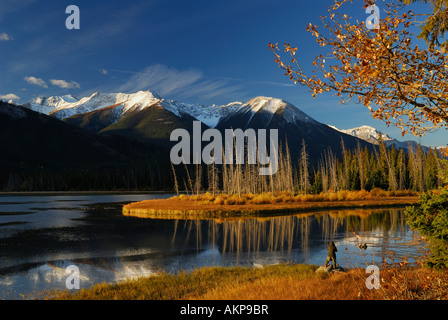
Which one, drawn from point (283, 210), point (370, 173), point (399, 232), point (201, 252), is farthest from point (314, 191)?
point (201, 252)

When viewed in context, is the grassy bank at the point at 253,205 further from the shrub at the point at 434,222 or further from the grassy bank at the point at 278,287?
the shrub at the point at 434,222

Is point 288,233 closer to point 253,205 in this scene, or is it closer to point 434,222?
point 434,222

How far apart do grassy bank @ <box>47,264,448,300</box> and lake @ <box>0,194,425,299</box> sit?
4.79 feet

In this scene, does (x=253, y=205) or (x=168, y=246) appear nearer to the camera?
(x=168, y=246)

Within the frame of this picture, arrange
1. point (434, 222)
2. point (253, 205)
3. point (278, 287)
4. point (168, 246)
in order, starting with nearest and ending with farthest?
point (434, 222) → point (278, 287) → point (168, 246) → point (253, 205)

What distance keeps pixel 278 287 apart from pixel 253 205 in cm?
5685

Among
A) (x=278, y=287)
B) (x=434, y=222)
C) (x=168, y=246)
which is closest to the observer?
(x=434, y=222)

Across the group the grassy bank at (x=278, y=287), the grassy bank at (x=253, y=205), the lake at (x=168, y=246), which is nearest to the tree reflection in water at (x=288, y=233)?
the lake at (x=168, y=246)

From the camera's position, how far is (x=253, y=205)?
69688 millimetres

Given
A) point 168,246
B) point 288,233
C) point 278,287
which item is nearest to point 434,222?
point 278,287

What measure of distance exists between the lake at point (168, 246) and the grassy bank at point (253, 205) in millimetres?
8803

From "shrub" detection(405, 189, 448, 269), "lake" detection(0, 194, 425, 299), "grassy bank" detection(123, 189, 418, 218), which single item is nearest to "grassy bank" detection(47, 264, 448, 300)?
"shrub" detection(405, 189, 448, 269)
